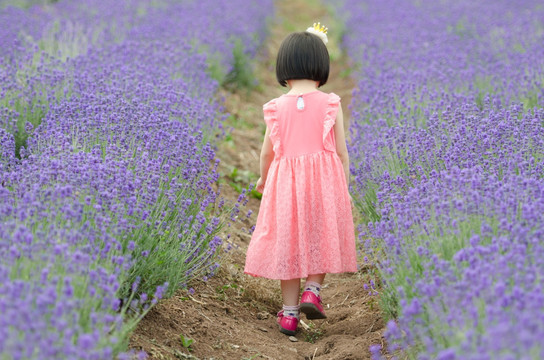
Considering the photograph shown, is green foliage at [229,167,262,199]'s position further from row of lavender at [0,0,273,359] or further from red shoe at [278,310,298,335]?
red shoe at [278,310,298,335]

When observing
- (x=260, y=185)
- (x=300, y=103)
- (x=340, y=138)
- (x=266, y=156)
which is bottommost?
(x=260, y=185)

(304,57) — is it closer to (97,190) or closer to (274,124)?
(274,124)

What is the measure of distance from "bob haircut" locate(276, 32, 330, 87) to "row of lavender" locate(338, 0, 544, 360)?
0.62 metres

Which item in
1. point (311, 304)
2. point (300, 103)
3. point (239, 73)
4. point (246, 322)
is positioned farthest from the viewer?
point (239, 73)

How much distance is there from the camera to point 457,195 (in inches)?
106

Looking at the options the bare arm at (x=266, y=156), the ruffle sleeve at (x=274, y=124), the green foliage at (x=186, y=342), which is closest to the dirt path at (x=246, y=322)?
the green foliage at (x=186, y=342)

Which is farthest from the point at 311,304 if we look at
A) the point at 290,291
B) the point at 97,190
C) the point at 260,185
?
the point at 97,190

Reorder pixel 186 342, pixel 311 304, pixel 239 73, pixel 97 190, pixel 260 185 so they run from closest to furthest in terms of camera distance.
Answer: pixel 97 190
pixel 186 342
pixel 311 304
pixel 260 185
pixel 239 73

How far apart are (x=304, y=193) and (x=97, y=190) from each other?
3.22 feet

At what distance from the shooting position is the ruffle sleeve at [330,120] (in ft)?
10.6

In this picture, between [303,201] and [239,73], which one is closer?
[303,201]

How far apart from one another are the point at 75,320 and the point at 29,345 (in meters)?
0.18

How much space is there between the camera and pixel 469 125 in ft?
11.6

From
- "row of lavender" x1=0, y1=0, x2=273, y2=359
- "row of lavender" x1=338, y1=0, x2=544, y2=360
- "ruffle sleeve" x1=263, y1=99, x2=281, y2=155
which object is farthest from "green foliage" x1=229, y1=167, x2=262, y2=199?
"ruffle sleeve" x1=263, y1=99, x2=281, y2=155
